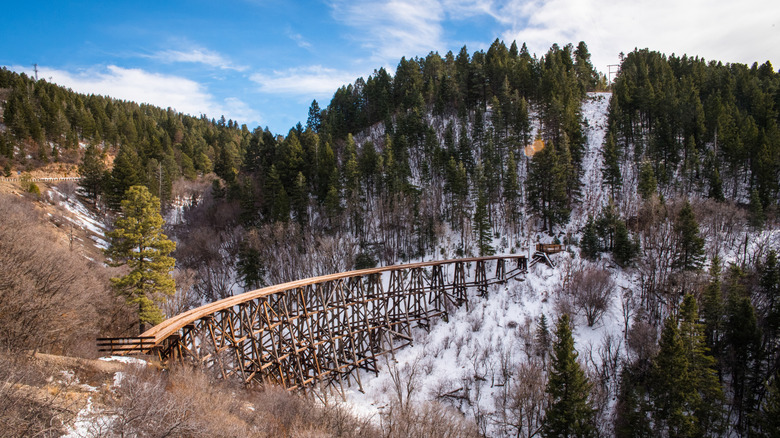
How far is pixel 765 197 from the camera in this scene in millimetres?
39344

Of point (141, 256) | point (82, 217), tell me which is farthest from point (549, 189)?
point (82, 217)

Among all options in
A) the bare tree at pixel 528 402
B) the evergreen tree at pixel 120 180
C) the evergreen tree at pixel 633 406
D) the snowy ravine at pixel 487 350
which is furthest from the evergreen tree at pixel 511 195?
the evergreen tree at pixel 120 180

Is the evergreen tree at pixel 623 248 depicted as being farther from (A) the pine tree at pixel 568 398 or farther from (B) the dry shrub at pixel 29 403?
(B) the dry shrub at pixel 29 403

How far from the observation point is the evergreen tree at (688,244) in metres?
31.6

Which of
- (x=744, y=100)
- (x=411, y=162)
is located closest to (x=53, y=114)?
(x=411, y=162)

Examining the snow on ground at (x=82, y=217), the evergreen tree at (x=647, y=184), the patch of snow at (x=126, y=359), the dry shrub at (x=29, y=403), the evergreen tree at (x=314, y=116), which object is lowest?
the patch of snow at (x=126, y=359)

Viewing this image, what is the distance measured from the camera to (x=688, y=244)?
3241 centimetres

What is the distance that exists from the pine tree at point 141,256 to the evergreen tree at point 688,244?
39.9 metres

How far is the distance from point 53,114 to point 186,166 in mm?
22229

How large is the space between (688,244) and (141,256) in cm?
4194

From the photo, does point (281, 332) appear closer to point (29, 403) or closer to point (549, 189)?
point (29, 403)

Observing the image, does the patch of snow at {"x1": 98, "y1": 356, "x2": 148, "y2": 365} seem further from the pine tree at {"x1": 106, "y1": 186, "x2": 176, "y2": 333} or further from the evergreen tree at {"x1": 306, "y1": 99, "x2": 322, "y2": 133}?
the evergreen tree at {"x1": 306, "y1": 99, "x2": 322, "y2": 133}

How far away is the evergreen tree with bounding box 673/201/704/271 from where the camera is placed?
31.6 metres

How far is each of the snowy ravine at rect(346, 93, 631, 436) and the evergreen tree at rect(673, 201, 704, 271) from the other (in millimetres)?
4708
